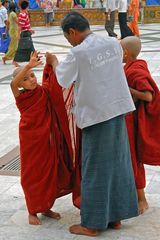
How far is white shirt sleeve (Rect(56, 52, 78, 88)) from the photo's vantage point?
134 inches

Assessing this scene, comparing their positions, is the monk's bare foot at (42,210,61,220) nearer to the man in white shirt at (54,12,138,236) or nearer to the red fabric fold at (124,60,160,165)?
the man in white shirt at (54,12,138,236)

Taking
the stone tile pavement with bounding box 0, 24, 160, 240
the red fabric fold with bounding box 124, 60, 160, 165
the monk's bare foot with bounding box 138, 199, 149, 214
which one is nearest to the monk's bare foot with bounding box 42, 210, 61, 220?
the stone tile pavement with bounding box 0, 24, 160, 240

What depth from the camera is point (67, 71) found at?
3.41m

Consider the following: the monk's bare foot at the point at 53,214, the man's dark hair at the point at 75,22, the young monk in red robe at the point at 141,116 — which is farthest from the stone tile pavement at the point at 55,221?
the man's dark hair at the point at 75,22

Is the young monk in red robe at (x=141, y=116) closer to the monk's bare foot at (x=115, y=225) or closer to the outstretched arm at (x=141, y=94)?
the outstretched arm at (x=141, y=94)

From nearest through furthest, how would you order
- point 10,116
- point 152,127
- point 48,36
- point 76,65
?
point 76,65
point 152,127
point 10,116
point 48,36

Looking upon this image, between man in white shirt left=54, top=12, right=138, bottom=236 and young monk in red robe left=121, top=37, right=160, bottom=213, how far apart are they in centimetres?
27

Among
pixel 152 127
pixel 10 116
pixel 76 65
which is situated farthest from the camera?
pixel 10 116

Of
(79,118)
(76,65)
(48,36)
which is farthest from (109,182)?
(48,36)

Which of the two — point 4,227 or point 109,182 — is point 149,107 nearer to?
point 109,182

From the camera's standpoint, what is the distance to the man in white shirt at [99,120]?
3422 mm

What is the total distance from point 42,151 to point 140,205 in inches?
36.6

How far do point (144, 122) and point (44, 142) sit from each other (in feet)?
2.46

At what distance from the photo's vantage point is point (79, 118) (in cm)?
353
